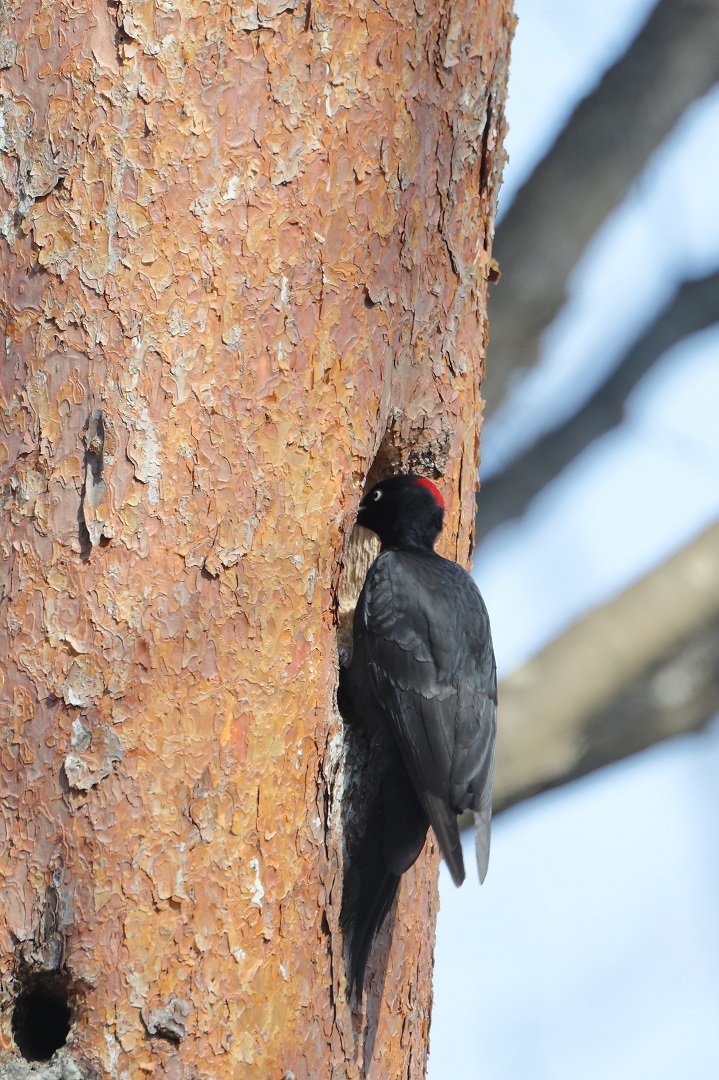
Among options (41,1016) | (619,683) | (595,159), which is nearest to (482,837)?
(41,1016)

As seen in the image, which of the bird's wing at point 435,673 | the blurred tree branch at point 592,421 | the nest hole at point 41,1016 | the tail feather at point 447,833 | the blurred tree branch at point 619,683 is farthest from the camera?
the blurred tree branch at point 592,421

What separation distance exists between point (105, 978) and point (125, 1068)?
0.44 feet

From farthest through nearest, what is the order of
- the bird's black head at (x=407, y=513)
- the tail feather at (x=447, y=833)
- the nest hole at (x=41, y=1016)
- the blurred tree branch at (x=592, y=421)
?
the blurred tree branch at (x=592, y=421) → the bird's black head at (x=407, y=513) → the tail feather at (x=447, y=833) → the nest hole at (x=41, y=1016)

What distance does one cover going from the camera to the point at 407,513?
274 cm

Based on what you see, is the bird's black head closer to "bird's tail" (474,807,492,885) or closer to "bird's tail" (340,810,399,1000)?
"bird's tail" (474,807,492,885)

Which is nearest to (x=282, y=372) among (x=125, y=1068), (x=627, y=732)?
(x=125, y=1068)

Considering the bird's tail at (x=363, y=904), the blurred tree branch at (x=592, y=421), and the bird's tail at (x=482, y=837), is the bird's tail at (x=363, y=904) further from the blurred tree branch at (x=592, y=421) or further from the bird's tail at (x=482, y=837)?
the blurred tree branch at (x=592, y=421)

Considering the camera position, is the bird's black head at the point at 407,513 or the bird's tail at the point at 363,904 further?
the bird's black head at the point at 407,513

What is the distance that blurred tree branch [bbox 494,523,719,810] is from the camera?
3.21 meters

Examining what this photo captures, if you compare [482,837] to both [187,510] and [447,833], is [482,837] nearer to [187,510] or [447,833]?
[447,833]

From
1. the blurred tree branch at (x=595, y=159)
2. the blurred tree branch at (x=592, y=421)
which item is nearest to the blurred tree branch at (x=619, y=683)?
the blurred tree branch at (x=592, y=421)

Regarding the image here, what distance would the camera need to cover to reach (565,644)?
3283 millimetres

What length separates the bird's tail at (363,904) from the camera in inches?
85.0

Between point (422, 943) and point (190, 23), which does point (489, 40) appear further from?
point (422, 943)
